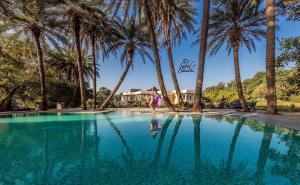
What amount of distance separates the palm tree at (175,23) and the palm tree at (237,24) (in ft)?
9.27

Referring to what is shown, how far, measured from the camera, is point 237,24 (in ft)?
64.5

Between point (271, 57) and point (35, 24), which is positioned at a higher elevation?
point (35, 24)

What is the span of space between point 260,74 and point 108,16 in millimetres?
51349

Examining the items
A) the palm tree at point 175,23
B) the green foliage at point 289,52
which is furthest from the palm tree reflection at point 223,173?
the palm tree at point 175,23

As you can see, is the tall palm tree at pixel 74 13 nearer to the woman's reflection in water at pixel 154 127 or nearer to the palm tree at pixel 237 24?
the palm tree at pixel 237 24

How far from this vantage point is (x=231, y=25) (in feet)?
66.1

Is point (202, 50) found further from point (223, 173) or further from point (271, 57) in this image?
point (223, 173)

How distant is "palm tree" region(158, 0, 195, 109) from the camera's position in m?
20.2

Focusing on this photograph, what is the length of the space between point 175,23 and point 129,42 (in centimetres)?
608

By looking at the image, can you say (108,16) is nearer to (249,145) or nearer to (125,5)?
(125,5)

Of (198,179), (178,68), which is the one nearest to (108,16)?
(178,68)

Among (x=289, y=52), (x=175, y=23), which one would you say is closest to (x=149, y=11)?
(x=175, y=23)

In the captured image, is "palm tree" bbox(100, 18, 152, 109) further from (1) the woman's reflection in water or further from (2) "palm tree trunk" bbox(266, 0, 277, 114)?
(1) the woman's reflection in water

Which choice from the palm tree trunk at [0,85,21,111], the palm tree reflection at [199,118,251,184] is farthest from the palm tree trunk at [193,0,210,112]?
the palm tree trunk at [0,85,21,111]
